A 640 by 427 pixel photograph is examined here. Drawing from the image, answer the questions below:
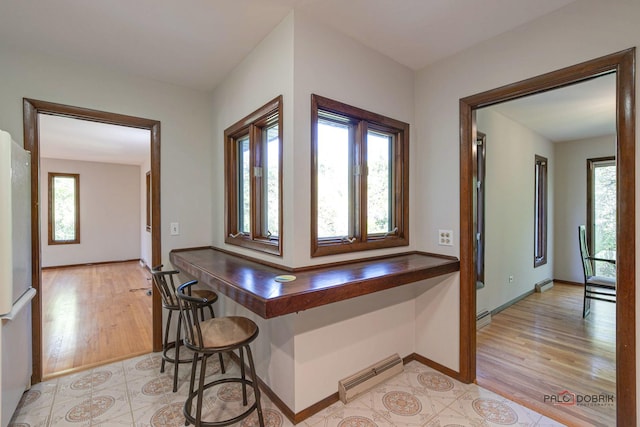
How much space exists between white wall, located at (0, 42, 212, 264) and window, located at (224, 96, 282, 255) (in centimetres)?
43

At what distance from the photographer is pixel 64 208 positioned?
6.50 m

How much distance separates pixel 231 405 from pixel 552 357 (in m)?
2.69

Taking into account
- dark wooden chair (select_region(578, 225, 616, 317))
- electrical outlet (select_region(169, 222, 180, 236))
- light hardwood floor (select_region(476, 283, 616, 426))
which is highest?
electrical outlet (select_region(169, 222, 180, 236))

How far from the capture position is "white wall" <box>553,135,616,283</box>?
492cm

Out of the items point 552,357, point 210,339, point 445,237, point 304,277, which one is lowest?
point 552,357

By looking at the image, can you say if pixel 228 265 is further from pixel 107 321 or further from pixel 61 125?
pixel 61 125

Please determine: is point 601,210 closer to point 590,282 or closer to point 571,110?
point 590,282

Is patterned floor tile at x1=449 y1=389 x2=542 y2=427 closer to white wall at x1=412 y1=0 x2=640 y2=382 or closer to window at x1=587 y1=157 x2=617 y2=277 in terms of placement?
white wall at x1=412 y1=0 x2=640 y2=382

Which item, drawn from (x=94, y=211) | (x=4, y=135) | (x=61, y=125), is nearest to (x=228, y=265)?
(x=4, y=135)

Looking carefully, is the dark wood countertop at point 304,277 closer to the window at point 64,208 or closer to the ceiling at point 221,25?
the ceiling at point 221,25

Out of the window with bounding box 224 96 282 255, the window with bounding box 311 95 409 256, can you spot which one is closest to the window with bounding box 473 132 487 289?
the window with bounding box 311 95 409 256

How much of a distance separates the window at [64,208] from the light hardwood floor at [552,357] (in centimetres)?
805

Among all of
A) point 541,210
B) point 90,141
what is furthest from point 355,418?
point 90,141

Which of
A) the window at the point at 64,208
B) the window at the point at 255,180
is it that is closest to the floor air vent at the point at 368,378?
the window at the point at 255,180
